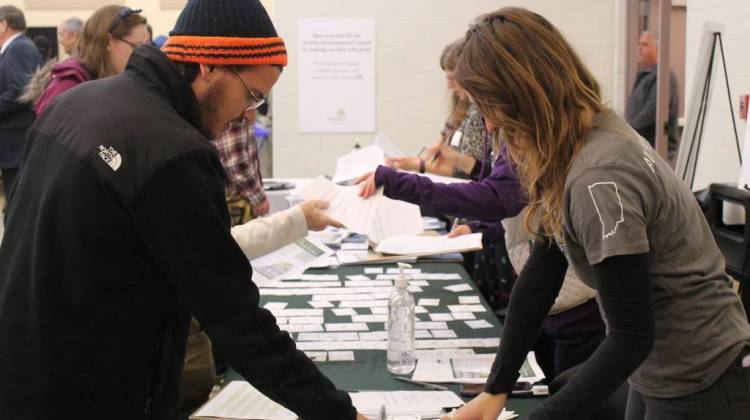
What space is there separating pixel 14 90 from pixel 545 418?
212 inches

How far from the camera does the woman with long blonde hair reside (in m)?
1.34

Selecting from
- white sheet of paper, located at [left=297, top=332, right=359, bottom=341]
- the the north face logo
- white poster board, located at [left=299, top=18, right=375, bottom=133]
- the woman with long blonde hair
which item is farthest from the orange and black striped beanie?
white poster board, located at [left=299, top=18, right=375, bottom=133]

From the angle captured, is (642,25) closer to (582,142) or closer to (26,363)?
(582,142)

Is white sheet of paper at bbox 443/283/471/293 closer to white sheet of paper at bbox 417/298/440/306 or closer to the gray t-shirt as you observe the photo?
white sheet of paper at bbox 417/298/440/306

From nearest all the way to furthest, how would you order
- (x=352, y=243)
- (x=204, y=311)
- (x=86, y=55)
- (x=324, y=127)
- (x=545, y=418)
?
(x=204, y=311)
(x=545, y=418)
(x=86, y=55)
(x=352, y=243)
(x=324, y=127)

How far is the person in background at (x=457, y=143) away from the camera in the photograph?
137 inches

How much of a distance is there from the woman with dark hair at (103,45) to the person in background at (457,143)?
3.74 feet

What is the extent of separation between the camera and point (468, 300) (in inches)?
112

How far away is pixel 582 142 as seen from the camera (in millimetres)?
1411

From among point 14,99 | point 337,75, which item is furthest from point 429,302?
point 14,99

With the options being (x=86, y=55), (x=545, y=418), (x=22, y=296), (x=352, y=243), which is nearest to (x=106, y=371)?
(x=22, y=296)

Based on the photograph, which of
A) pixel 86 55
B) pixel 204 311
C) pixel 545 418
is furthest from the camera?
pixel 86 55

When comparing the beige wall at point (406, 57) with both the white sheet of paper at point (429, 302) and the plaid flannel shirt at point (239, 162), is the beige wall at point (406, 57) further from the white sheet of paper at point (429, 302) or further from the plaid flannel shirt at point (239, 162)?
the white sheet of paper at point (429, 302)

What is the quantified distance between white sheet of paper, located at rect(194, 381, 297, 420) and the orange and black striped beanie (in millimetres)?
768
